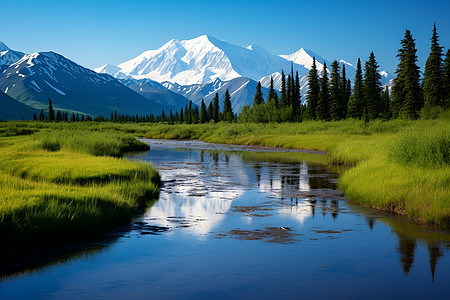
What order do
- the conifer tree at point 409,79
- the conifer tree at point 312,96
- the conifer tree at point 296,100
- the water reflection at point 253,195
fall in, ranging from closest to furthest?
the water reflection at point 253,195 < the conifer tree at point 409,79 < the conifer tree at point 312,96 < the conifer tree at point 296,100

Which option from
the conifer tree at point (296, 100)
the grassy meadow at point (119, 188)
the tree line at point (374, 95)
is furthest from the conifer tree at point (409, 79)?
the conifer tree at point (296, 100)

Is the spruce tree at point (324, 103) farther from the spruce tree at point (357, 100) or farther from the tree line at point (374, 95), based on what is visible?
the spruce tree at point (357, 100)

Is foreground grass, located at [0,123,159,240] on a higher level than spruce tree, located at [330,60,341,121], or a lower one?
lower

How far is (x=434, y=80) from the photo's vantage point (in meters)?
69.8

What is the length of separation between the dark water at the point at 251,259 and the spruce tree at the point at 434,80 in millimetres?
56319

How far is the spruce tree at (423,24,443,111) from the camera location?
69.2 m

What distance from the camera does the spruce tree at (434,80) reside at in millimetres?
69250

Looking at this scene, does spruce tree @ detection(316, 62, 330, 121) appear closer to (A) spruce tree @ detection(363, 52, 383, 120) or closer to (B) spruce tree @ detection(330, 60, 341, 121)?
(B) spruce tree @ detection(330, 60, 341, 121)

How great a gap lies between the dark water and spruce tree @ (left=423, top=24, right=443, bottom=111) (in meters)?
56.3

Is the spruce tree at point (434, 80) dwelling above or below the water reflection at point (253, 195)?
above

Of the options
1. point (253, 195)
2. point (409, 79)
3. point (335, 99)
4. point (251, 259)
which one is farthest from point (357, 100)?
point (251, 259)

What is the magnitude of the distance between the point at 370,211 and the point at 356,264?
6950 mm

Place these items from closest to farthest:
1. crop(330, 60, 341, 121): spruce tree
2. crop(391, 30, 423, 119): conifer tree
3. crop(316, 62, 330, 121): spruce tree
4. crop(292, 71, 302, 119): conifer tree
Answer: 1. crop(391, 30, 423, 119): conifer tree
2. crop(330, 60, 341, 121): spruce tree
3. crop(316, 62, 330, 121): spruce tree
4. crop(292, 71, 302, 119): conifer tree

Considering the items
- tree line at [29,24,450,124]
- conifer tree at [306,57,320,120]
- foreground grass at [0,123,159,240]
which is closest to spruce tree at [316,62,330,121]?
tree line at [29,24,450,124]
